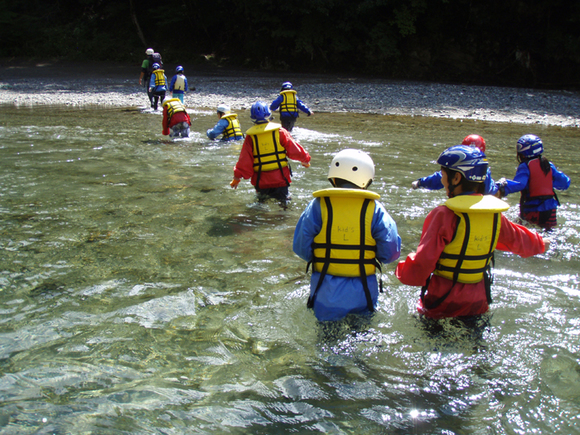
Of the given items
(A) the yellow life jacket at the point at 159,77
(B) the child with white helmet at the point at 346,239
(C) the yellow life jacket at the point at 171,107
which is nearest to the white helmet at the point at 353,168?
(B) the child with white helmet at the point at 346,239

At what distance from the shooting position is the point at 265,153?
6562 mm

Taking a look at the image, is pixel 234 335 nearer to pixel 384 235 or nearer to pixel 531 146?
pixel 384 235

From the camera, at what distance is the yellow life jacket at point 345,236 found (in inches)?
131

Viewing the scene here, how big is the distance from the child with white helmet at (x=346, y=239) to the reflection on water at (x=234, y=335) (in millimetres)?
253

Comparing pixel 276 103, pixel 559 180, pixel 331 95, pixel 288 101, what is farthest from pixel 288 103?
pixel 331 95

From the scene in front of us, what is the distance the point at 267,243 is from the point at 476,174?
10.7ft

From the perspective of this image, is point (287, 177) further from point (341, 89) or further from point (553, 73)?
point (553, 73)

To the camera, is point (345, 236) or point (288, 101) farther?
point (288, 101)

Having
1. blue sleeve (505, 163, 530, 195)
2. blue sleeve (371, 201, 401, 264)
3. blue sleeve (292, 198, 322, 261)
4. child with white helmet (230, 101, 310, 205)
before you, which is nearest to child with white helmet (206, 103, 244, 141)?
child with white helmet (230, 101, 310, 205)

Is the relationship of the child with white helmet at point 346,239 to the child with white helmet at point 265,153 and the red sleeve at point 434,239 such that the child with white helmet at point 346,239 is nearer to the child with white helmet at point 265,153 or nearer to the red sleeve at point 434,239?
the red sleeve at point 434,239

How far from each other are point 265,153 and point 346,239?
3431mm

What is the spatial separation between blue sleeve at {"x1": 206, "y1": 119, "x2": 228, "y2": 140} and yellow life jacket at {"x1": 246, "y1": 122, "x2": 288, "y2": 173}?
470cm

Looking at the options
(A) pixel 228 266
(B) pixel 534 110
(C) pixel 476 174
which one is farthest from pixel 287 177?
(B) pixel 534 110

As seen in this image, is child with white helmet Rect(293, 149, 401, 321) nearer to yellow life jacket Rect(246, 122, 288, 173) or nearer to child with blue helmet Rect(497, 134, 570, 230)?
child with blue helmet Rect(497, 134, 570, 230)
